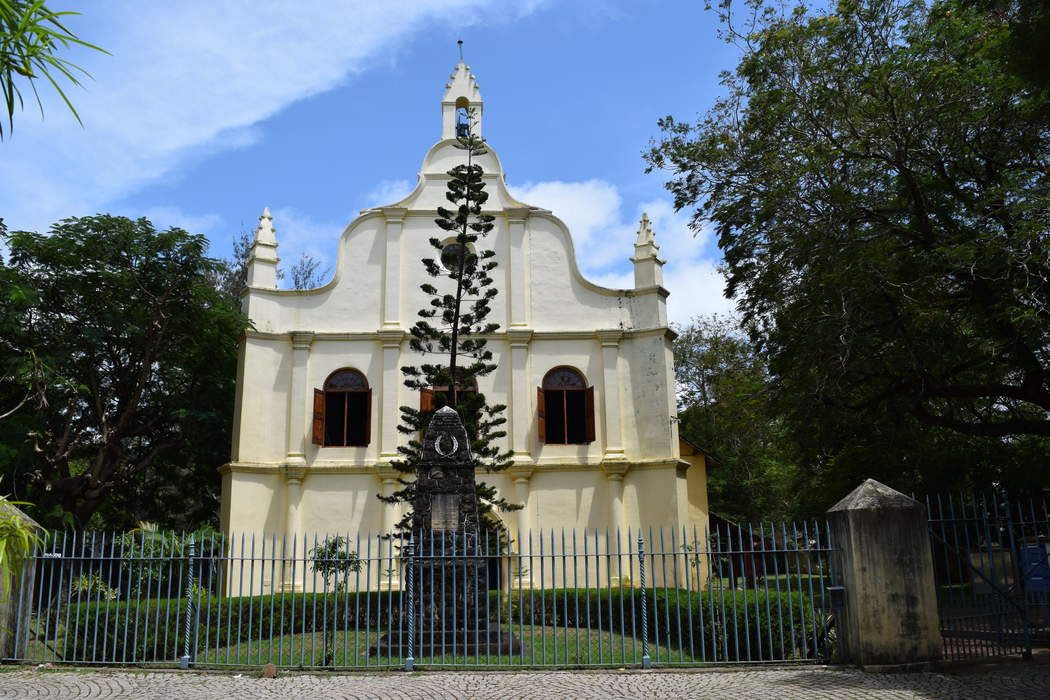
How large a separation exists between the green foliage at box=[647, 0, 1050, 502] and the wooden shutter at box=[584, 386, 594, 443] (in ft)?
16.0

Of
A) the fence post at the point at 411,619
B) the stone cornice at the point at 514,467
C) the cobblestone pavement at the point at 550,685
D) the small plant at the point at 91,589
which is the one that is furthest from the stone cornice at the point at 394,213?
the cobblestone pavement at the point at 550,685

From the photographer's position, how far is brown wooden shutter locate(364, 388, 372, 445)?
18938 millimetres

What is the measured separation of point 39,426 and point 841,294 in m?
16.2

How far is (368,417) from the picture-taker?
19.1m

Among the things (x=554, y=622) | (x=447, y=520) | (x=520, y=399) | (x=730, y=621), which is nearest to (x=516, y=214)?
(x=520, y=399)

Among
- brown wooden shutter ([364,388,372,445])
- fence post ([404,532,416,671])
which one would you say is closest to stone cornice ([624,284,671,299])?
brown wooden shutter ([364,388,372,445])

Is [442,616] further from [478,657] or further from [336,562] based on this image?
[336,562]

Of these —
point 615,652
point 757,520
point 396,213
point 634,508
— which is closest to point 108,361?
point 396,213

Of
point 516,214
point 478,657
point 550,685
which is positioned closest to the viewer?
point 550,685

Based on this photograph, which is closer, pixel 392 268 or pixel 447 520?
pixel 447 520

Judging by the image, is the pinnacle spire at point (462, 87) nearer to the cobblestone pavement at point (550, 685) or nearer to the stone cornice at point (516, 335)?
the stone cornice at point (516, 335)

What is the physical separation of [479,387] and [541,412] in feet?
5.01

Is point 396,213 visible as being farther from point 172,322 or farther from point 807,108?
point 807,108

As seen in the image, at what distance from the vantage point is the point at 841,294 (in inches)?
490
